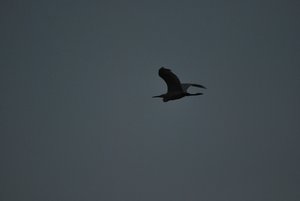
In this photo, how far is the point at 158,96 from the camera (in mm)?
35188

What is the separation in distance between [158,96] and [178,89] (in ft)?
7.35

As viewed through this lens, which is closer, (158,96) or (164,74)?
(164,74)

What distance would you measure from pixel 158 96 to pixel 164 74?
3.39 metres

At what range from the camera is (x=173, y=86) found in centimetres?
3334

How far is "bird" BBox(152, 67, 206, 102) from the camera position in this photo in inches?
1254

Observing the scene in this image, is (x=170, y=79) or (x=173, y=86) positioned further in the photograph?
(x=173, y=86)

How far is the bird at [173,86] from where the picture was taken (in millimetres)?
31859

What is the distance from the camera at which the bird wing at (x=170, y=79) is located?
31.7 metres

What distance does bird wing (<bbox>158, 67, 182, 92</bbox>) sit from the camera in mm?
31672

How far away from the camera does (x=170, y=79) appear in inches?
1280

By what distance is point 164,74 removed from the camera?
32.1 m

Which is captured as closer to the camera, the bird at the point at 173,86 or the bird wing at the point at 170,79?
the bird wing at the point at 170,79

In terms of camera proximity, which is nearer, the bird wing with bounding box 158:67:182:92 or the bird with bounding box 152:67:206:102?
the bird wing with bounding box 158:67:182:92

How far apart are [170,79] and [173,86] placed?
3.21ft
